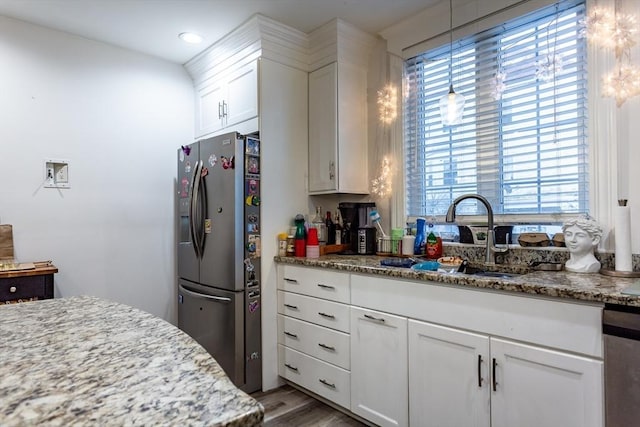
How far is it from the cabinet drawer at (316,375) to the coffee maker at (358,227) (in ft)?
2.61

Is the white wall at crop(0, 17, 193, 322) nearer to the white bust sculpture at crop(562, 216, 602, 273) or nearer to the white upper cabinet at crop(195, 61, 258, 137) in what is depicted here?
the white upper cabinet at crop(195, 61, 258, 137)

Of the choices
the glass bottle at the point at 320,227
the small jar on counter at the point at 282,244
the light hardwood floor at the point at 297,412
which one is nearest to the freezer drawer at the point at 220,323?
the light hardwood floor at the point at 297,412

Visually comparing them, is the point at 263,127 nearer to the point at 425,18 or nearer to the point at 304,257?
the point at 304,257

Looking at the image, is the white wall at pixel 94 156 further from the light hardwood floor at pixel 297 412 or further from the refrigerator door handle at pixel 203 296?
the light hardwood floor at pixel 297 412

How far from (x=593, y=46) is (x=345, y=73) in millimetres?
1463

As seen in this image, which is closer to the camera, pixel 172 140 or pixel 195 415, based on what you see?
pixel 195 415

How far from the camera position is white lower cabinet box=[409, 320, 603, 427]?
4.45 feet

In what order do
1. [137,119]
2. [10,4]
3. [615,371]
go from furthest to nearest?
[137,119]
[10,4]
[615,371]

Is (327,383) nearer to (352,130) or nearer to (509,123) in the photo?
(352,130)

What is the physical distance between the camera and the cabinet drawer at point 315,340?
221 cm

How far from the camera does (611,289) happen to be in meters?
1.34

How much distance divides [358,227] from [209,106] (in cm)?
161

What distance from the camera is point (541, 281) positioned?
4.98 ft

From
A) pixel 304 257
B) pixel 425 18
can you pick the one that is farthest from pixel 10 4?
pixel 425 18
